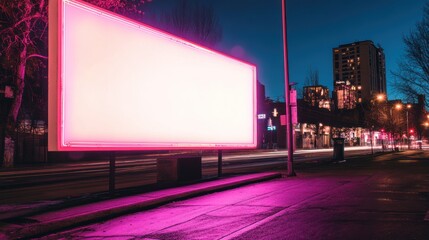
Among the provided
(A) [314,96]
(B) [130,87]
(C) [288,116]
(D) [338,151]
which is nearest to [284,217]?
Answer: (B) [130,87]

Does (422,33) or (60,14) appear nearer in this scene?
(60,14)

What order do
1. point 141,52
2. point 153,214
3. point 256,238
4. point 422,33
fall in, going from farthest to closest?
point 422,33
point 141,52
point 153,214
point 256,238

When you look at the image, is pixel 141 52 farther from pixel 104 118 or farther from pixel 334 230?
pixel 334 230

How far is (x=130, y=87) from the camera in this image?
1119cm

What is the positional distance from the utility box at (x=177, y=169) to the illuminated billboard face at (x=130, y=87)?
2.56ft

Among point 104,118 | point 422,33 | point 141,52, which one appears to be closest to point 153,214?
point 104,118

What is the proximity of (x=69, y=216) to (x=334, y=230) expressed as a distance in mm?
4880

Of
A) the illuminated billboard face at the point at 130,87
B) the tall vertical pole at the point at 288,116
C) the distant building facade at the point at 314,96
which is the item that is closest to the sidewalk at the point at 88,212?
the illuminated billboard face at the point at 130,87

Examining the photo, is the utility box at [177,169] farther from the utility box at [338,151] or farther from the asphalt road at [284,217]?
the utility box at [338,151]

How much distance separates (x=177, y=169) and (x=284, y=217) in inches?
253

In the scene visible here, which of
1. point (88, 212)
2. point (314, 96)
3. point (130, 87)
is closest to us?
point (88, 212)

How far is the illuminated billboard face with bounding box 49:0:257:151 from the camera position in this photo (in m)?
9.41

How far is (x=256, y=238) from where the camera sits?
6656mm

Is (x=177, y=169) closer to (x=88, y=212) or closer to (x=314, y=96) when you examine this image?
(x=88, y=212)
